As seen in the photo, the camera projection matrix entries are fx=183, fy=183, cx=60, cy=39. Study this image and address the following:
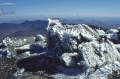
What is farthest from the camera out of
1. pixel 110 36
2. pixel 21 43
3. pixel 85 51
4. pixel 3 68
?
pixel 21 43

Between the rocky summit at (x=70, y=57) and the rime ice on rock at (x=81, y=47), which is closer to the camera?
the rocky summit at (x=70, y=57)

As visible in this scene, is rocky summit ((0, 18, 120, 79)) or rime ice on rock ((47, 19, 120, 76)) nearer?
rocky summit ((0, 18, 120, 79))

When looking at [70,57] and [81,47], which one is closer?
[70,57]

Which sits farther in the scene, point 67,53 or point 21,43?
point 21,43

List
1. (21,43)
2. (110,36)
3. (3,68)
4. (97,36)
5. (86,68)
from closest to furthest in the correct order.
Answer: (86,68), (3,68), (97,36), (110,36), (21,43)

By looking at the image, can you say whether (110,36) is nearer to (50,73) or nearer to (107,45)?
Result: (107,45)

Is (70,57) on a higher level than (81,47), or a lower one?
lower

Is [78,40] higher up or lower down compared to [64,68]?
higher up

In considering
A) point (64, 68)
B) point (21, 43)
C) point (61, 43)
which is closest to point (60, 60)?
point (64, 68)
